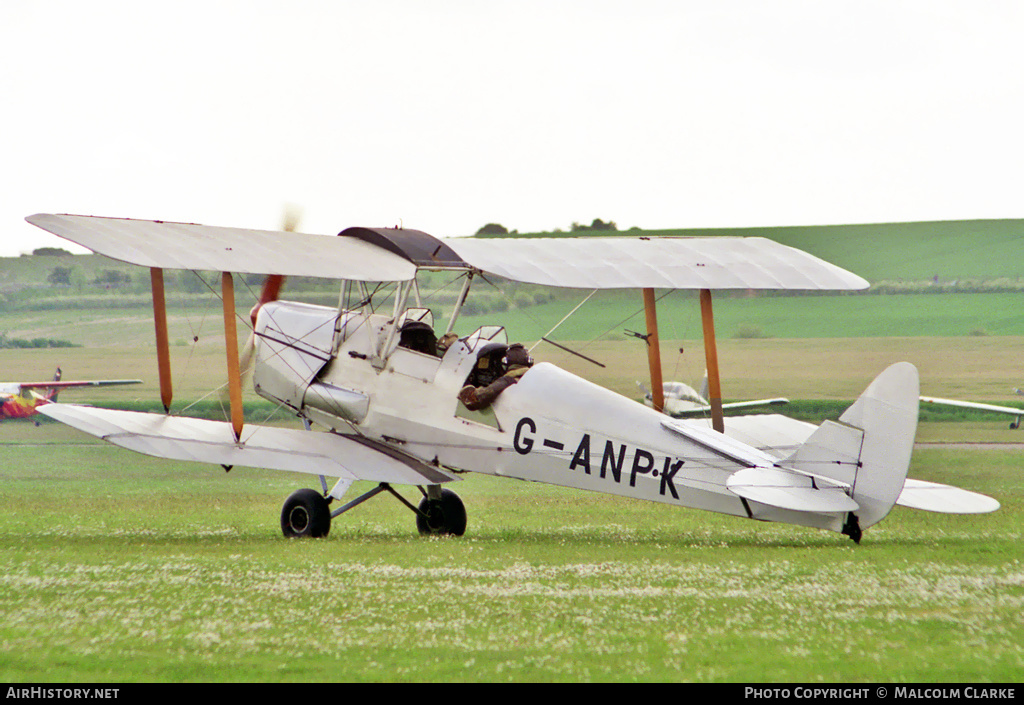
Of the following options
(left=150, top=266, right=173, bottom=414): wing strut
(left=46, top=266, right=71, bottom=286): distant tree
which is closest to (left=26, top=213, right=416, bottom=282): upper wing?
(left=150, top=266, right=173, bottom=414): wing strut

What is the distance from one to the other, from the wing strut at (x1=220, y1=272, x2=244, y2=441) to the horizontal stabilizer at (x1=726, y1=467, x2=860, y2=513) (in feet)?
16.7

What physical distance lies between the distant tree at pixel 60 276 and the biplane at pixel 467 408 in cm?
7155

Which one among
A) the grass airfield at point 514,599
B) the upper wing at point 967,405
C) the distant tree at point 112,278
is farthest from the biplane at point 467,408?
the distant tree at point 112,278

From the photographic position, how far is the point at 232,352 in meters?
12.9

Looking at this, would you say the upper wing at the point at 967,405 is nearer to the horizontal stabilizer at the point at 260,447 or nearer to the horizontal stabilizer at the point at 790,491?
the horizontal stabilizer at the point at 260,447

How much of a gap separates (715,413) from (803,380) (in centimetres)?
4489

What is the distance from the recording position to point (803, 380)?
57.3m

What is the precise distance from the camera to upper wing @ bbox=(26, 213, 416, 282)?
12461mm

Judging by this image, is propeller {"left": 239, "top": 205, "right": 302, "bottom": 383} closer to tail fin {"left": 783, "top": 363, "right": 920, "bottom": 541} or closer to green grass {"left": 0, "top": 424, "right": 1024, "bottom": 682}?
green grass {"left": 0, "top": 424, "right": 1024, "bottom": 682}

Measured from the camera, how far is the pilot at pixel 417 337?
13.7 meters

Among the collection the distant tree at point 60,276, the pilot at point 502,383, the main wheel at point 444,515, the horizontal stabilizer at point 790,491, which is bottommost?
the distant tree at point 60,276

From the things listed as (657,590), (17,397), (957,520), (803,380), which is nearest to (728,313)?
(803,380)
